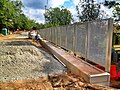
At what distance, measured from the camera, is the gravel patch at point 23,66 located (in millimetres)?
7441

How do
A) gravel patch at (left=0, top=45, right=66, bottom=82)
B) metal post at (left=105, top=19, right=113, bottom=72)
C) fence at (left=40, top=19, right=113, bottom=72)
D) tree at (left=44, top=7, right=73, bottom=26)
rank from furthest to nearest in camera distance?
tree at (left=44, top=7, right=73, bottom=26) < gravel patch at (left=0, top=45, right=66, bottom=82) < fence at (left=40, top=19, right=113, bottom=72) < metal post at (left=105, top=19, right=113, bottom=72)

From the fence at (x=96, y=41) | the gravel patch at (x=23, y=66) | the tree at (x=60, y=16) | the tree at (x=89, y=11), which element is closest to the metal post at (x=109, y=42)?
the fence at (x=96, y=41)

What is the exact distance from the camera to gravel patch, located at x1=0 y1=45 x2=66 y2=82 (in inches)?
293

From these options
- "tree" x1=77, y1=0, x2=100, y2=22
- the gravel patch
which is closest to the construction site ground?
the gravel patch

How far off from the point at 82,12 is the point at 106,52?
1943 centimetres

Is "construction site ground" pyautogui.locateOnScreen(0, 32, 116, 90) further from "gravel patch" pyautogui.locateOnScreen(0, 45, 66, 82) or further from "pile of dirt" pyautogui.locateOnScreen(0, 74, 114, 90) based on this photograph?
"gravel patch" pyautogui.locateOnScreen(0, 45, 66, 82)

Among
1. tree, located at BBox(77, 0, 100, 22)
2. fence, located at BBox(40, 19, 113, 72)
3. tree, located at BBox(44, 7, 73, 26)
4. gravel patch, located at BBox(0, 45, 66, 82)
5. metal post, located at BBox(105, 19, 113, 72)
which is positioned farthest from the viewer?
tree, located at BBox(44, 7, 73, 26)

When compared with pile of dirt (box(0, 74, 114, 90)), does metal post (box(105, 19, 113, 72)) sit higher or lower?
higher

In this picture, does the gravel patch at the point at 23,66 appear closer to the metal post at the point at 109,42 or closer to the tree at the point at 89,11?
the metal post at the point at 109,42

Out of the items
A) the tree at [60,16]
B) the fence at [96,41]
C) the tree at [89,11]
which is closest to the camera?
the fence at [96,41]

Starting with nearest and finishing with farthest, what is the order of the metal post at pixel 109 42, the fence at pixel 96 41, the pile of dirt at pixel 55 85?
the pile of dirt at pixel 55 85
the metal post at pixel 109 42
the fence at pixel 96 41

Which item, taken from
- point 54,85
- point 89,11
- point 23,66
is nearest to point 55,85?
point 54,85

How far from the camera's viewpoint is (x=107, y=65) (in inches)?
259

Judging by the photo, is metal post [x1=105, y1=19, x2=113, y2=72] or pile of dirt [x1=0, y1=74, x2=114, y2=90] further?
metal post [x1=105, y1=19, x2=113, y2=72]
